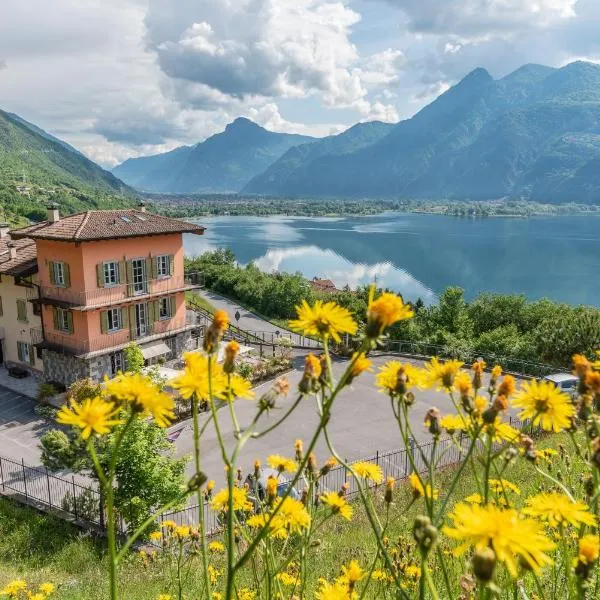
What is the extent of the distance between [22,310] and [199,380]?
89.7ft

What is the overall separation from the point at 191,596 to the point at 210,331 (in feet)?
15.0

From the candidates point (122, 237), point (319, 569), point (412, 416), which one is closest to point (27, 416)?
point (122, 237)

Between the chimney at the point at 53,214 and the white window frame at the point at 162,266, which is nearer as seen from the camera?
the chimney at the point at 53,214

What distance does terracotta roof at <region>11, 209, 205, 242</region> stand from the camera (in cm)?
2398

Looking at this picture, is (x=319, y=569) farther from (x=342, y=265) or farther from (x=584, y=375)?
(x=342, y=265)

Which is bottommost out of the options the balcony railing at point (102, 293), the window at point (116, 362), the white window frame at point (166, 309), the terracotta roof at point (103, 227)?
the window at point (116, 362)

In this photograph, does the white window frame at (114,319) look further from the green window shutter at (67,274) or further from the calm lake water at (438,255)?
the calm lake water at (438,255)

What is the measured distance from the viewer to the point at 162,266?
27828mm

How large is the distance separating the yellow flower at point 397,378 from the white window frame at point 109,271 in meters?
23.8

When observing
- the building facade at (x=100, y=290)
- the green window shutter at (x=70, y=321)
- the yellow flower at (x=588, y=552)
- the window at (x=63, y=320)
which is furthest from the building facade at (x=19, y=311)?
the yellow flower at (x=588, y=552)

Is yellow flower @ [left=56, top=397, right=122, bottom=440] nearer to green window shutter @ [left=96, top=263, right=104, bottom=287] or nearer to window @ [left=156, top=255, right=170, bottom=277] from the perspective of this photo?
green window shutter @ [left=96, top=263, right=104, bottom=287]

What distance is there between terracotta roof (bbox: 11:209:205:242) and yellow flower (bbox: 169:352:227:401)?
22.5 metres

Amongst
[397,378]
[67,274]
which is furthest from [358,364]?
[67,274]

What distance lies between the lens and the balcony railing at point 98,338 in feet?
80.3
